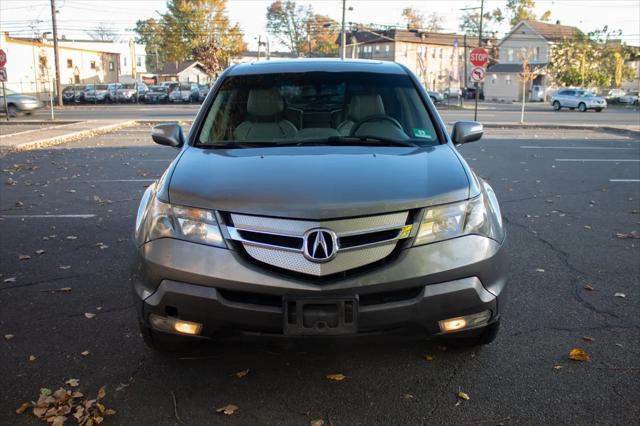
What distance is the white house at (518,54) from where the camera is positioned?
65.8 m

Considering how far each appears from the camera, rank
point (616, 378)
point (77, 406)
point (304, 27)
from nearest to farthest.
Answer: point (77, 406) → point (616, 378) → point (304, 27)

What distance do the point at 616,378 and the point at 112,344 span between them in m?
2.94

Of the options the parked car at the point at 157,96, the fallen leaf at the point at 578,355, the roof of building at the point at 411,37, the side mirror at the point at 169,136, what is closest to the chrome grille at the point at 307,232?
the fallen leaf at the point at 578,355

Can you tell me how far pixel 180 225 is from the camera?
2.86 m

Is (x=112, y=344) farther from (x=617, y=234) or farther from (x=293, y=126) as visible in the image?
(x=617, y=234)

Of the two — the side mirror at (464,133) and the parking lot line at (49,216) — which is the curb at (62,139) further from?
the side mirror at (464,133)

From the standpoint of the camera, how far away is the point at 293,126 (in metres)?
4.13

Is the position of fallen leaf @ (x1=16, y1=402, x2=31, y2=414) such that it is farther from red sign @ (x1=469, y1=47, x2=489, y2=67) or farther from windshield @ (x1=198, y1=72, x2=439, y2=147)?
red sign @ (x1=469, y1=47, x2=489, y2=67)

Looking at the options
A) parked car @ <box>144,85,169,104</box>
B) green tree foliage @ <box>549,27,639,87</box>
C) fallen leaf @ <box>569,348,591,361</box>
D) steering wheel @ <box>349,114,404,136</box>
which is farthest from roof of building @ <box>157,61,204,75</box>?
fallen leaf @ <box>569,348,591,361</box>

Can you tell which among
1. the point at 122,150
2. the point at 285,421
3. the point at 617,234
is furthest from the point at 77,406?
the point at 122,150

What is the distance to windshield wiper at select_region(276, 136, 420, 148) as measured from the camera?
3695 millimetres

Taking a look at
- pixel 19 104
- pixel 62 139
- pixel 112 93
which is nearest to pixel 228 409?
pixel 62 139

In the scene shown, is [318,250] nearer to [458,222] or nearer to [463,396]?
[458,222]

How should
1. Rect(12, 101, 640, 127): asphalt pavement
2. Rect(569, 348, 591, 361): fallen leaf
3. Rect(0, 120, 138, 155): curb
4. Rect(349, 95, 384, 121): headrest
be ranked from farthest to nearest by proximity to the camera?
Rect(12, 101, 640, 127): asphalt pavement → Rect(0, 120, 138, 155): curb → Rect(349, 95, 384, 121): headrest → Rect(569, 348, 591, 361): fallen leaf
